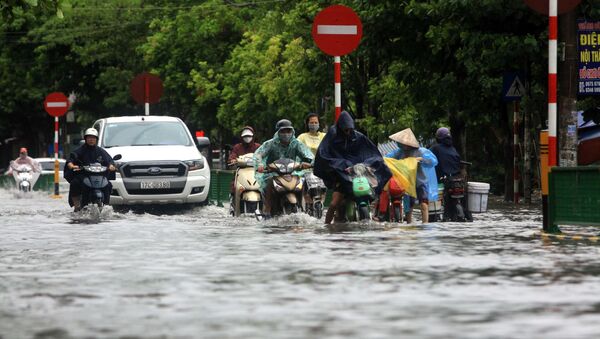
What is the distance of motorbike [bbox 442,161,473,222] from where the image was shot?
80.3 ft

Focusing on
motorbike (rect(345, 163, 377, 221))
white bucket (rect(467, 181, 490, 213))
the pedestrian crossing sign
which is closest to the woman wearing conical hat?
white bucket (rect(467, 181, 490, 213))

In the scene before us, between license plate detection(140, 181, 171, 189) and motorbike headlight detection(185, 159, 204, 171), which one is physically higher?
motorbike headlight detection(185, 159, 204, 171)

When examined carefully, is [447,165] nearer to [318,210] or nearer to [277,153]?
[318,210]

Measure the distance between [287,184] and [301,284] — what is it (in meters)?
10.4

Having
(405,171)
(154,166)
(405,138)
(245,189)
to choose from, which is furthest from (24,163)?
(405,171)

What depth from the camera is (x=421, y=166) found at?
23234 millimetres

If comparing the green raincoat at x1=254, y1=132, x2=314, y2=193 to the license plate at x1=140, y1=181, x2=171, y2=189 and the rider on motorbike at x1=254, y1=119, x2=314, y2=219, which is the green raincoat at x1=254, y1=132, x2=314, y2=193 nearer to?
the rider on motorbike at x1=254, y1=119, x2=314, y2=219

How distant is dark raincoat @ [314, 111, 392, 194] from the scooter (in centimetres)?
163

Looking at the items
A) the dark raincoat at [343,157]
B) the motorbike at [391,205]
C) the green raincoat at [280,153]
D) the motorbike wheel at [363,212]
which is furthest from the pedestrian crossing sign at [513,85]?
the motorbike wheel at [363,212]

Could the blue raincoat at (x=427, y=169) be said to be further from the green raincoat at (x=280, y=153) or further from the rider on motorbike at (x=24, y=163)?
the rider on motorbike at (x=24, y=163)

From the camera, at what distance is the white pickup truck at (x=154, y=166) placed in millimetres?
28969

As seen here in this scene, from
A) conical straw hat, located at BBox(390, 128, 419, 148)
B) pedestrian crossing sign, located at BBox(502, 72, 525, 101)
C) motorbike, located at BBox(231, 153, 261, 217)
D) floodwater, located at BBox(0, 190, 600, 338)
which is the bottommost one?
floodwater, located at BBox(0, 190, 600, 338)

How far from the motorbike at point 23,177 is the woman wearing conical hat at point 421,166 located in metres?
24.0

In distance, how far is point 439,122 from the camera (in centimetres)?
4019
